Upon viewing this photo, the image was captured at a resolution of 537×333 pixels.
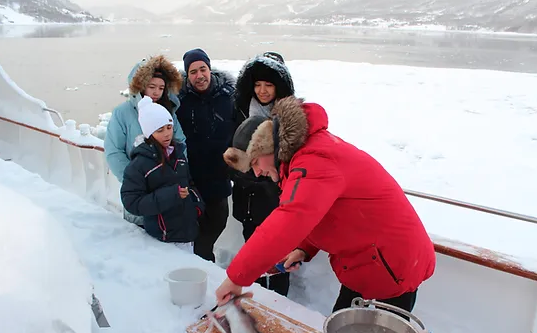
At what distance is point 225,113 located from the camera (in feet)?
8.80

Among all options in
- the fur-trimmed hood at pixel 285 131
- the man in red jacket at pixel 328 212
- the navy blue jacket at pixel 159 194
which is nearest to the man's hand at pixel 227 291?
the man in red jacket at pixel 328 212

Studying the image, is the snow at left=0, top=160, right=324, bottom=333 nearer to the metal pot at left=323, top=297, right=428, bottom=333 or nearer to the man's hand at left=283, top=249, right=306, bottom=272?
the man's hand at left=283, top=249, right=306, bottom=272

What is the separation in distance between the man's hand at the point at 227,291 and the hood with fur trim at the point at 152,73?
58.7 inches

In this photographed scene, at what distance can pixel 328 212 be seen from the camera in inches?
56.4

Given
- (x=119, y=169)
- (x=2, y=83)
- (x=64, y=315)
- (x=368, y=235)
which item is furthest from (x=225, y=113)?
(x=2, y=83)

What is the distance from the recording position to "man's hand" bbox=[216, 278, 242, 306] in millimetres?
1394

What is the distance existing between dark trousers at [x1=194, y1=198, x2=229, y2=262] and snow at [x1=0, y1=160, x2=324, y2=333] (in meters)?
0.52

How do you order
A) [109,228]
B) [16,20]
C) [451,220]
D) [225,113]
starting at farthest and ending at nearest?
[16,20]
[451,220]
[225,113]
[109,228]

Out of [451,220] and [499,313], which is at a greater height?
[499,313]

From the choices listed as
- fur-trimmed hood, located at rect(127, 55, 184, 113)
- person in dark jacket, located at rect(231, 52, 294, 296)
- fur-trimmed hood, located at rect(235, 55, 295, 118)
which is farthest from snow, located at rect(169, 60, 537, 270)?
fur-trimmed hood, located at rect(127, 55, 184, 113)

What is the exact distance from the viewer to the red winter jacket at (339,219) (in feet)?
4.18

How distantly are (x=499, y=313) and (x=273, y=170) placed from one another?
5.19ft

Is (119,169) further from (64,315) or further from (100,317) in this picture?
(64,315)

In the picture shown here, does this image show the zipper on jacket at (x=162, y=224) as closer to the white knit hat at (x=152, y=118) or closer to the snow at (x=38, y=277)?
the white knit hat at (x=152, y=118)
